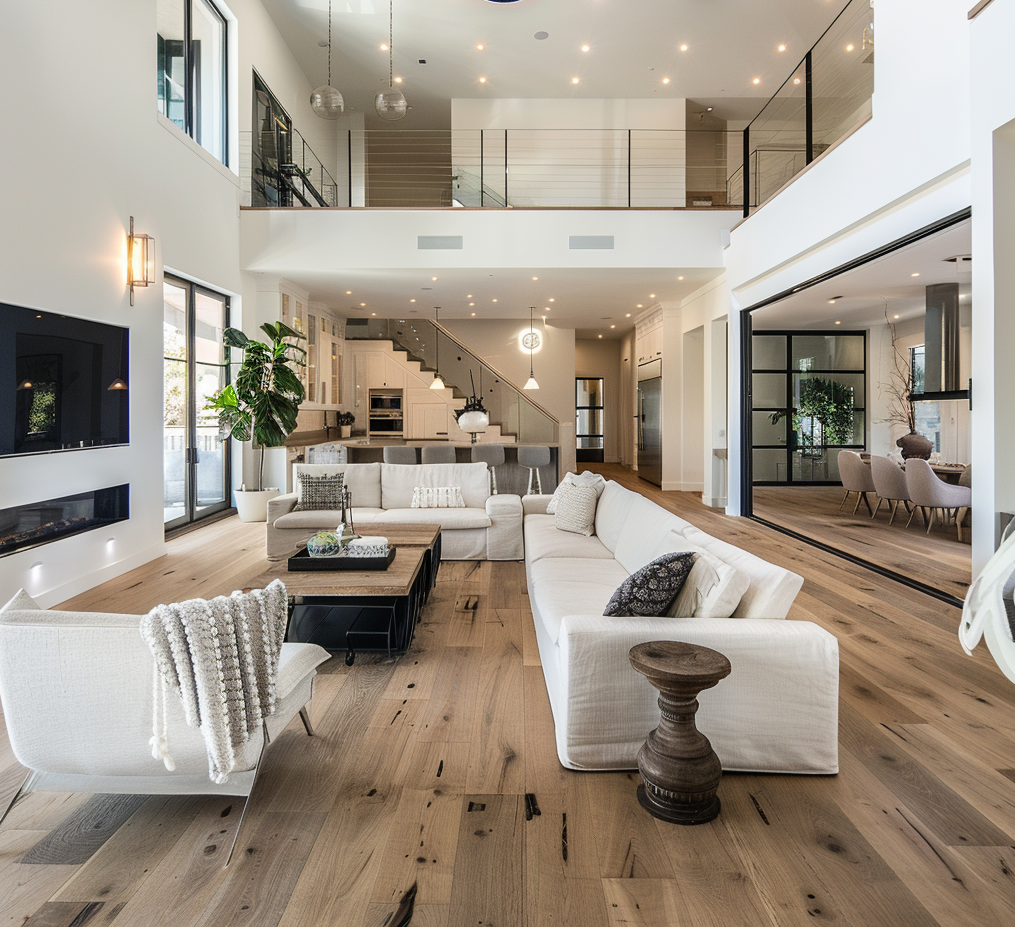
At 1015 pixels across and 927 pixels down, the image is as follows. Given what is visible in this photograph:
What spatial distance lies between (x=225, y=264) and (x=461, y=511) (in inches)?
176

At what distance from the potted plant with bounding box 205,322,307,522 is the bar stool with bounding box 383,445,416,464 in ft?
4.07

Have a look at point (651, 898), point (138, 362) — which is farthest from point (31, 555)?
point (651, 898)

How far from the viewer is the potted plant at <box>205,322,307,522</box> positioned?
7.42m

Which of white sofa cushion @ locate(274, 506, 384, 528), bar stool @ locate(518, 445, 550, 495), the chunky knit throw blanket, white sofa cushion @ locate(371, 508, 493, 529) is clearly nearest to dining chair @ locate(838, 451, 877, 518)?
bar stool @ locate(518, 445, 550, 495)

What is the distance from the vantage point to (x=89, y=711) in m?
1.78

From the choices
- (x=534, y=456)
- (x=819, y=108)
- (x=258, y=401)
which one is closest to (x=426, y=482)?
(x=534, y=456)

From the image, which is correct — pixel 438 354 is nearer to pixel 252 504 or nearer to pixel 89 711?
pixel 252 504

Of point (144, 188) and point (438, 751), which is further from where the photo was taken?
point (144, 188)

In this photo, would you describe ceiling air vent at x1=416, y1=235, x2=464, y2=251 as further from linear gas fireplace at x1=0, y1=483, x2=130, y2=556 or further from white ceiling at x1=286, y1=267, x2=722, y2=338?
linear gas fireplace at x1=0, y1=483, x2=130, y2=556

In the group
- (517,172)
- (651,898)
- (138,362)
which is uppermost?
(517,172)

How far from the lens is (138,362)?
5.66m

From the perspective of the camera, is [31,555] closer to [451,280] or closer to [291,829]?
[291,829]

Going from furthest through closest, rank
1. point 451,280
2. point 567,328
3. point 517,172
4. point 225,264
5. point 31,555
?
point 567,328 → point 517,172 → point 451,280 → point 225,264 → point 31,555

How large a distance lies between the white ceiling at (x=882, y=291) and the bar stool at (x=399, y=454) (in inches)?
188
